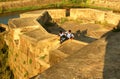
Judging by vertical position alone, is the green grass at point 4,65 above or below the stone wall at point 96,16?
below

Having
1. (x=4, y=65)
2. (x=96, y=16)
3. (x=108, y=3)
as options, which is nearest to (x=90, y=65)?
(x=4, y=65)

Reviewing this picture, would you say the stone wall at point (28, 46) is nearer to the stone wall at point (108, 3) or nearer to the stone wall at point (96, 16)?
the stone wall at point (96, 16)

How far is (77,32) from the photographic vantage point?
1577 cm

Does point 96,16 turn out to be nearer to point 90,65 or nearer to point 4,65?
point 4,65

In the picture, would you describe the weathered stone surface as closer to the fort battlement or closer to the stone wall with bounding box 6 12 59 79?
A: the fort battlement

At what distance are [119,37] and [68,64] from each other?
400cm

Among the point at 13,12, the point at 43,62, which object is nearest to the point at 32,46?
the point at 43,62

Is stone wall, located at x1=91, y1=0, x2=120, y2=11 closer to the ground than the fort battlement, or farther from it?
closer to the ground

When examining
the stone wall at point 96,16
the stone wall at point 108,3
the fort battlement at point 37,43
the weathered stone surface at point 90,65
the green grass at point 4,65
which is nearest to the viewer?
the weathered stone surface at point 90,65

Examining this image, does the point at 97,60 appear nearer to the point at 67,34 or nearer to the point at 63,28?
the point at 67,34

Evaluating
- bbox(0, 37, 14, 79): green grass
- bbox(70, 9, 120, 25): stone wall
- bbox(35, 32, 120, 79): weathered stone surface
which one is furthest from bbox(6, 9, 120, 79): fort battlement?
bbox(35, 32, 120, 79): weathered stone surface

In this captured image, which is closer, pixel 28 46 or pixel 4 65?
pixel 28 46

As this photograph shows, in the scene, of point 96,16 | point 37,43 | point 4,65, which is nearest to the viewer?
point 37,43

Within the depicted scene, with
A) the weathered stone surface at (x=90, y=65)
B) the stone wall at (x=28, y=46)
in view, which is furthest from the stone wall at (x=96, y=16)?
the weathered stone surface at (x=90, y=65)
